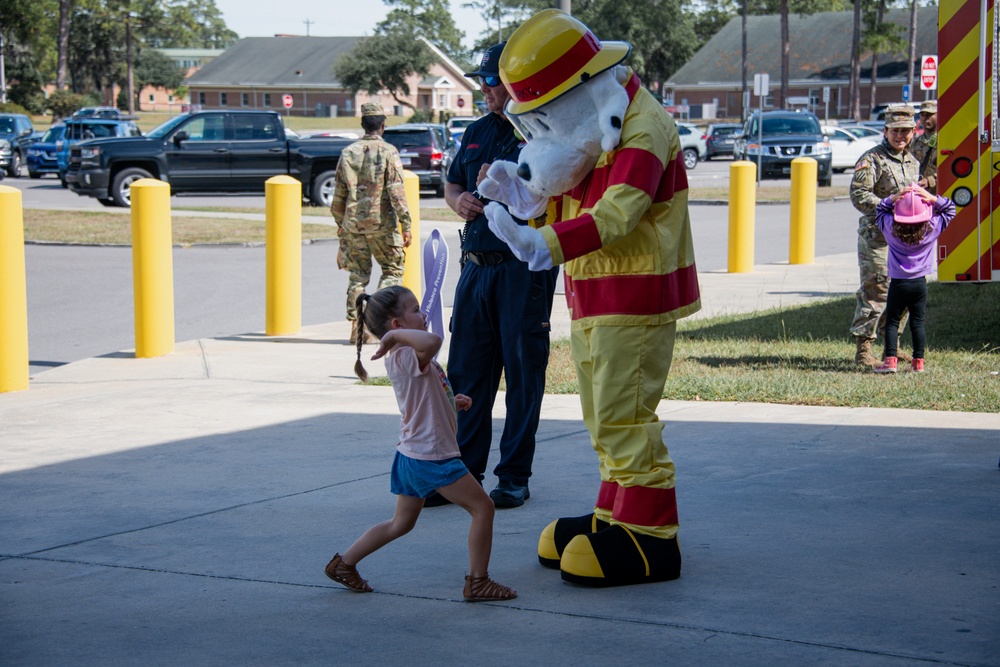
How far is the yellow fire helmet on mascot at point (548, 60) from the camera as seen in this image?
4047 mm

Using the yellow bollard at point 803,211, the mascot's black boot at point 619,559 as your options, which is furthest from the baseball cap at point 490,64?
→ the yellow bollard at point 803,211

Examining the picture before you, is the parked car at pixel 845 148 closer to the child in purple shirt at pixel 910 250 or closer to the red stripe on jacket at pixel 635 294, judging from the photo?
the child in purple shirt at pixel 910 250

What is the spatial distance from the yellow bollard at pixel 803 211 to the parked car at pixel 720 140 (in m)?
32.3

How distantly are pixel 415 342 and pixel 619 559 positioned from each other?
3.36 feet

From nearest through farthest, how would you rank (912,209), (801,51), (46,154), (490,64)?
(490,64) < (912,209) < (46,154) < (801,51)

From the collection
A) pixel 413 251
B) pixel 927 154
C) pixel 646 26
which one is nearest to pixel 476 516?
pixel 927 154

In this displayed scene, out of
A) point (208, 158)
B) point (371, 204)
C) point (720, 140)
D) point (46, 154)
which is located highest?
point (720, 140)

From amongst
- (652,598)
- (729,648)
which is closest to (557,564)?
(652,598)

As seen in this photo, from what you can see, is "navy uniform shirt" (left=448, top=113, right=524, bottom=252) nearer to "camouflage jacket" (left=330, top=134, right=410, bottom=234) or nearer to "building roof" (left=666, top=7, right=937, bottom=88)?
"camouflage jacket" (left=330, top=134, right=410, bottom=234)

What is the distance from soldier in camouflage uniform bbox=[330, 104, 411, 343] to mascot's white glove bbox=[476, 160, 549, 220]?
5.33 metres

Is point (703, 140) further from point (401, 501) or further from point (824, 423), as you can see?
point (401, 501)

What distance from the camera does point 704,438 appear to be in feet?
21.0

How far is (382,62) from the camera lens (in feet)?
266

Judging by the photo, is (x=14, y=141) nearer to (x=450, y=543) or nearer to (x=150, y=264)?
(x=150, y=264)
